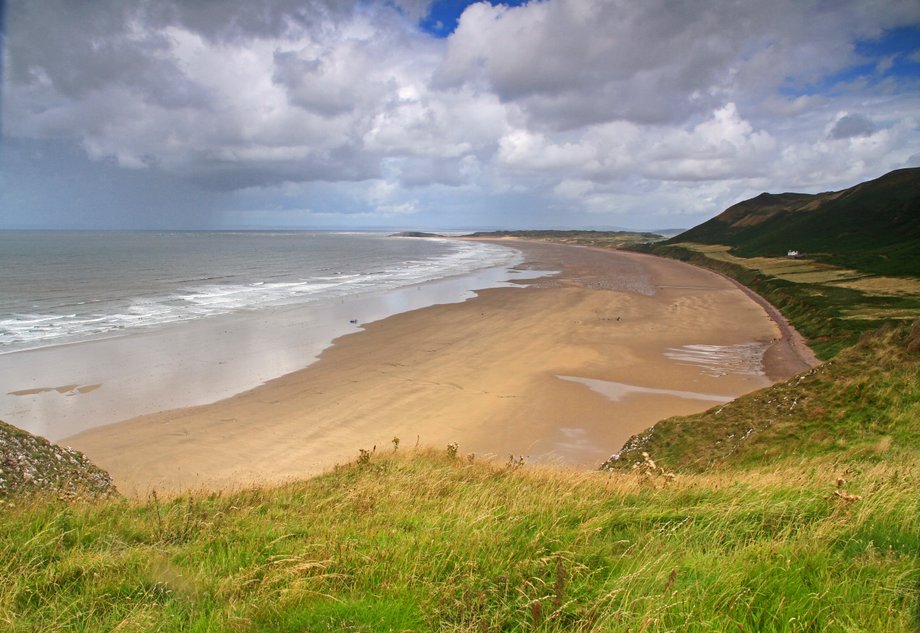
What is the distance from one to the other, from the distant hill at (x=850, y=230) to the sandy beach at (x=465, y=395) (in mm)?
29118

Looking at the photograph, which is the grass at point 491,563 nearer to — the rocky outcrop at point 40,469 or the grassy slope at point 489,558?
the grassy slope at point 489,558

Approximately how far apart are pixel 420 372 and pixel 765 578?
65.4ft

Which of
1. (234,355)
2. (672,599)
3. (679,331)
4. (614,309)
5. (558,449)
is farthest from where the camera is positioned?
(614,309)

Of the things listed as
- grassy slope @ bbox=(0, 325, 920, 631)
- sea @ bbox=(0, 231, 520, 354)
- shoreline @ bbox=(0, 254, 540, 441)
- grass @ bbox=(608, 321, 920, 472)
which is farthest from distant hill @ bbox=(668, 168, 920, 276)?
grassy slope @ bbox=(0, 325, 920, 631)

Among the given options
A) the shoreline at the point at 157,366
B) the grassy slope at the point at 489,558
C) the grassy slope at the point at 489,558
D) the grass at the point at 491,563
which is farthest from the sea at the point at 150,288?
the grass at the point at 491,563

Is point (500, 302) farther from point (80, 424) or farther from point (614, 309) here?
point (80, 424)

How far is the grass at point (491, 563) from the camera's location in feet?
10.4

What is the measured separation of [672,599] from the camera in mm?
3191

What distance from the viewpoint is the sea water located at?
1892 centimetres

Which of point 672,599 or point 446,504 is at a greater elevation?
point 672,599

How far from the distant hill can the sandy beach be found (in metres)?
29.1

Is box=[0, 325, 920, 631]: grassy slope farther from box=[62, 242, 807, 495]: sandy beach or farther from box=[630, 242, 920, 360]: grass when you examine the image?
box=[630, 242, 920, 360]: grass

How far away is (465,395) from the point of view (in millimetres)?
20031

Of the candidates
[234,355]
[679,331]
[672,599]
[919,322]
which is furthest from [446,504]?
[679,331]
